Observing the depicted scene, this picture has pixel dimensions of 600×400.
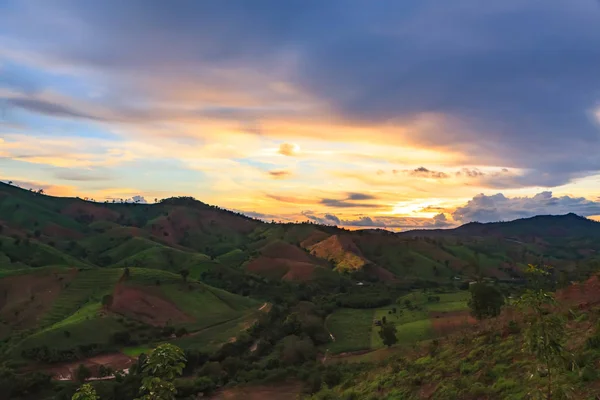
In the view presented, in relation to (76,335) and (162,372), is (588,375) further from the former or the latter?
(76,335)

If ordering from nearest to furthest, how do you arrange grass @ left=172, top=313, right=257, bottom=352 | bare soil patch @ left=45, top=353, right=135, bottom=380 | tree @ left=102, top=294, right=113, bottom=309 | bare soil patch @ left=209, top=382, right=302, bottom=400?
bare soil patch @ left=209, top=382, right=302, bottom=400 → bare soil patch @ left=45, top=353, right=135, bottom=380 → grass @ left=172, top=313, right=257, bottom=352 → tree @ left=102, top=294, right=113, bottom=309

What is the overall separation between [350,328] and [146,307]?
224 feet

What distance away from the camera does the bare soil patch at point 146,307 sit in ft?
415

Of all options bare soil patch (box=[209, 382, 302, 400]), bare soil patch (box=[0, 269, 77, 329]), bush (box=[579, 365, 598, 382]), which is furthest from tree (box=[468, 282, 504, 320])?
bare soil patch (box=[0, 269, 77, 329])

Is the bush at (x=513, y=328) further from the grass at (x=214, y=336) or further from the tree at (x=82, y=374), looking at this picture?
the tree at (x=82, y=374)

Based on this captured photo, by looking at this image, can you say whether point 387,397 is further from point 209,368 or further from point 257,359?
point 257,359

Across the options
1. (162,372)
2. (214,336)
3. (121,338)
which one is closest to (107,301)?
(121,338)

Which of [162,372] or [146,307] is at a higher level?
[162,372]

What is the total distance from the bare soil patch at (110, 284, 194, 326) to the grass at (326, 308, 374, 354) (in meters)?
49.2

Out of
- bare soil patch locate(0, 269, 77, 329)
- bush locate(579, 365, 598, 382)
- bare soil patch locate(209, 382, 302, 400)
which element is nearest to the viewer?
bush locate(579, 365, 598, 382)

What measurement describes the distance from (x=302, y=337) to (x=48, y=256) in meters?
142

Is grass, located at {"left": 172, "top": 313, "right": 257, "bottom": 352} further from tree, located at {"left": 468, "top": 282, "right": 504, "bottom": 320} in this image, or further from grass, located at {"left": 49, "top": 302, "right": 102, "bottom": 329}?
tree, located at {"left": 468, "top": 282, "right": 504, "bottom": 320}

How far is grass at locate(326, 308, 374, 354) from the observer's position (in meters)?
108

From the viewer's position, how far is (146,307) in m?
132
